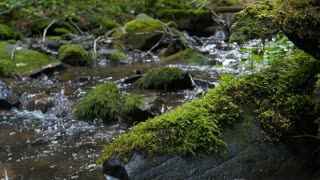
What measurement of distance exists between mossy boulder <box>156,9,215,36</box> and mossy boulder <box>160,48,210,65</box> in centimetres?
568

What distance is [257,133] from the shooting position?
4.21m

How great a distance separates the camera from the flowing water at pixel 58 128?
475 cm

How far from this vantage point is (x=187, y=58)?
11336 millimetres

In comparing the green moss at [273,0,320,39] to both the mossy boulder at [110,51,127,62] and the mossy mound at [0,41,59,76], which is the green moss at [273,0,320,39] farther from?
the mossy boulder at [110,51,127,62]

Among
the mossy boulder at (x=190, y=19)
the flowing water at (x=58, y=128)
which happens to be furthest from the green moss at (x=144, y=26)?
the flowing water at (x=58, y=128)

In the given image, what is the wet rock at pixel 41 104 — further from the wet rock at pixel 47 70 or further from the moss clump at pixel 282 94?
the moss clump at pixel 282 94

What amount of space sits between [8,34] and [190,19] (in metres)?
7.44

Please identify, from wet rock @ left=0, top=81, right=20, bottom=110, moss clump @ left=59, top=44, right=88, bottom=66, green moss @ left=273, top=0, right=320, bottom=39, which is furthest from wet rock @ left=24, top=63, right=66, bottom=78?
green moss @ left=273, top=0, right=320, bottom=39

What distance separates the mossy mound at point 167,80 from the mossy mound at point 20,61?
3.37m

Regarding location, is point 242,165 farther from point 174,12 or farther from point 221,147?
point 174,12

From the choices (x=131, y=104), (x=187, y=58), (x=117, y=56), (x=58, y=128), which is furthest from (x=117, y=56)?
(x=58, y=128)

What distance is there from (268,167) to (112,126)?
2936 millimetres

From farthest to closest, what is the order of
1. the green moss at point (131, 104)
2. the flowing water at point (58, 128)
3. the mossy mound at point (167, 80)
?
the mossy mound at point (167, 80), the green moss at point (131, 104), the flowing water at point (58, 128)

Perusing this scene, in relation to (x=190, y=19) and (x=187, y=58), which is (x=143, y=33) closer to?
(x=187, y=58)
